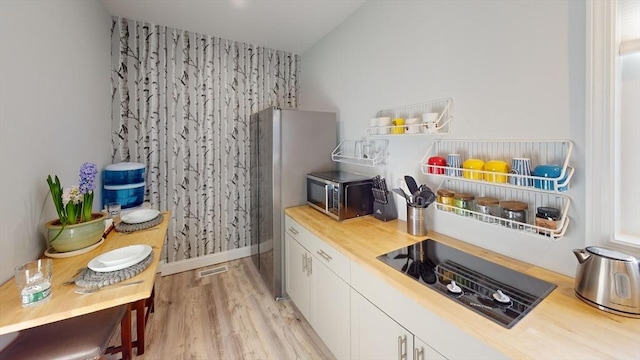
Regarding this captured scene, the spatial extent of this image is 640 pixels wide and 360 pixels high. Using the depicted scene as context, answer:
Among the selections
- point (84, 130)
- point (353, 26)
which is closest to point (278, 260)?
point (84, 130)

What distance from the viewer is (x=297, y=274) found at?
7.08 feet

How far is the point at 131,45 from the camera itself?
8.68ft

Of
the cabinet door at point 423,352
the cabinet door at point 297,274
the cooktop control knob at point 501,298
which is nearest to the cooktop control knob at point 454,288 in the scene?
the cooktop control knob at point 501,298

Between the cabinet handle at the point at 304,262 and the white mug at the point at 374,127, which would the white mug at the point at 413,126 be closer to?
the white mug at the point at 374,127

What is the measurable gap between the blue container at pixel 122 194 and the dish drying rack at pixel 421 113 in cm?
224

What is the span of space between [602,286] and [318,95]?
110 inches

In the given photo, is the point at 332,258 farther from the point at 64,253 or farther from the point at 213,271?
the point at 213,271

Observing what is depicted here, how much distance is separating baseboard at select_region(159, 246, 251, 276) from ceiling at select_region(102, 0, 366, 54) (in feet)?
8.56

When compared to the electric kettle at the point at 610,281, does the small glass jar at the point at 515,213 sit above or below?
above

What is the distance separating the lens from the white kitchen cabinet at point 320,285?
1.54 meters

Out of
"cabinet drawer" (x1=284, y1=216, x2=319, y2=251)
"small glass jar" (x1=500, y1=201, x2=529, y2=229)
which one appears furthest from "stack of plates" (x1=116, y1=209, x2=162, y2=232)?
"small glass jar" (x1=500, y1=201, x2=529, y2=229)

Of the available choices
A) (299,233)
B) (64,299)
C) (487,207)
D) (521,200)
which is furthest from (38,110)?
(521,200)

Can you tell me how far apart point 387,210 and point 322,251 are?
0.62 meters

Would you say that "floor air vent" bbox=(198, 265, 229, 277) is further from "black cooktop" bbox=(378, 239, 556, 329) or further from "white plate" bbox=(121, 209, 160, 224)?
"black cooktop" bbox=(378, 239, 556, 329)
